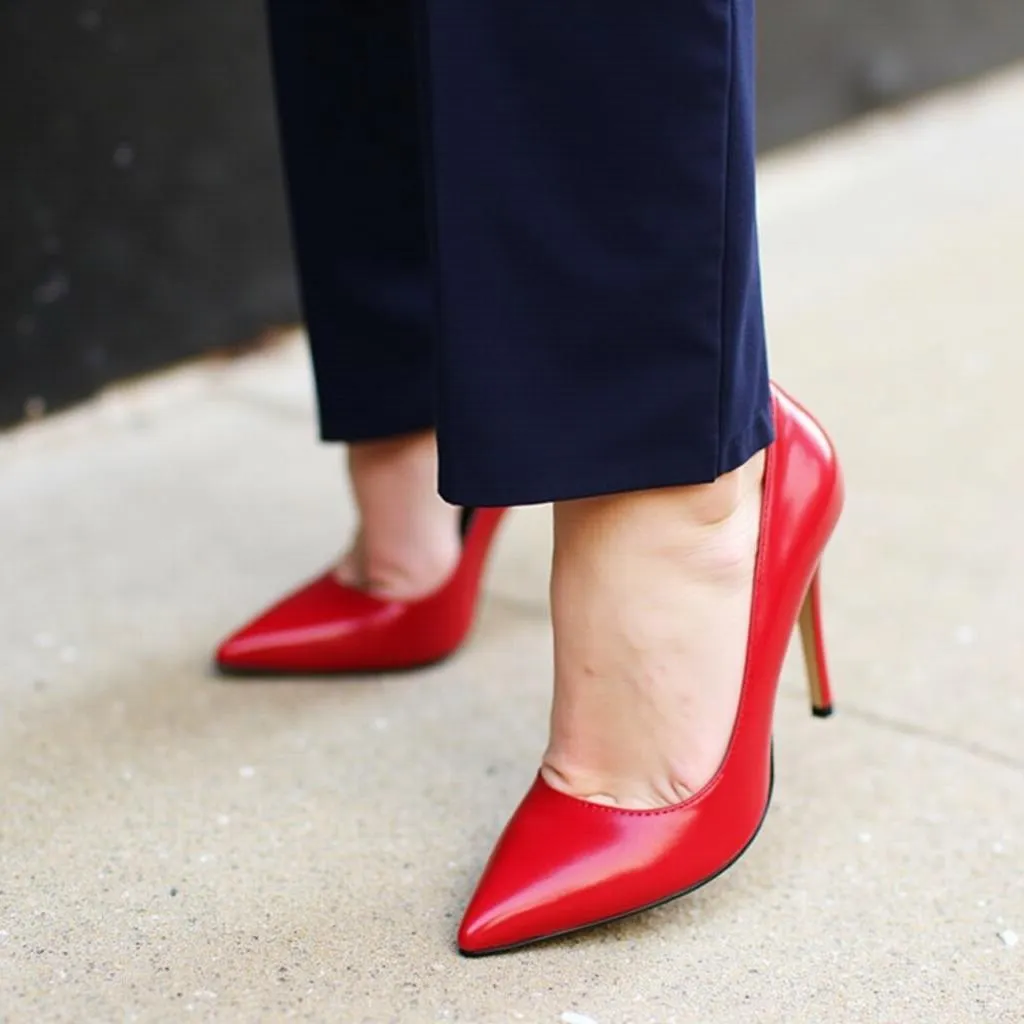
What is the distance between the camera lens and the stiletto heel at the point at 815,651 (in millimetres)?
988

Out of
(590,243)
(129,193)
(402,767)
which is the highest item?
(590,243)

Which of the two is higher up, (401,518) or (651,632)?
(651,632)

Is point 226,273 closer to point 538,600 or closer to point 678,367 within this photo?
point 538,600

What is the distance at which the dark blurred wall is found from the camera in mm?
1667

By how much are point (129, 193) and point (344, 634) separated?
866 mm

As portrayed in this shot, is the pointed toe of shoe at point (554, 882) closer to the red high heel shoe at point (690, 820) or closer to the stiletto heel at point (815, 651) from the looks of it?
the red high heel shoe at point (690, 820)

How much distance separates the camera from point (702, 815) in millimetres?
875

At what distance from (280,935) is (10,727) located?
366 millimetres

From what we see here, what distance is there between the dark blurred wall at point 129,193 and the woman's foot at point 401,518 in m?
0.71

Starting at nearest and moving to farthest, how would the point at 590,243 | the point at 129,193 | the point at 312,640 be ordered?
the point at 590,243 < the point at 312,640 < the point at 129,193

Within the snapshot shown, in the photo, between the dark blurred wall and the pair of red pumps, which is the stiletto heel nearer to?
the pair of red pumps

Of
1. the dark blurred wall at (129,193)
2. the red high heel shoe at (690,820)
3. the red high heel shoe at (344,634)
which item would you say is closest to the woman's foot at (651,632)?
the red high heel shoe at (690,820)

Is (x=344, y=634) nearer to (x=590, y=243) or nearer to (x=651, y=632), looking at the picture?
(x=651, y=632)

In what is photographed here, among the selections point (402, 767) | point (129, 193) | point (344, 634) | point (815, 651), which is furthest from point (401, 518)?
point (129, 193)
